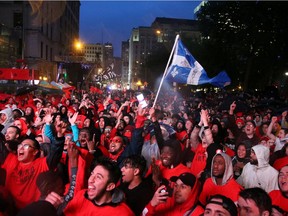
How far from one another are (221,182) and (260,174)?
95 cm

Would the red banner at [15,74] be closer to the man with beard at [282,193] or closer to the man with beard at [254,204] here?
the man with beard at [282,193]

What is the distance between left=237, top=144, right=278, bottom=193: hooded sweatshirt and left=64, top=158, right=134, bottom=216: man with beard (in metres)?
2.55

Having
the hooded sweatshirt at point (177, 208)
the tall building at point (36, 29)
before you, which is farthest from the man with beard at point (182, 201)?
the tall building at point (36, 29)

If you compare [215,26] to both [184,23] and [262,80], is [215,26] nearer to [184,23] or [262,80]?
[262,80]

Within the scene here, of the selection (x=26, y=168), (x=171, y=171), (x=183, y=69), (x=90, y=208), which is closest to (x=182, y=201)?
(x=90, y=208)

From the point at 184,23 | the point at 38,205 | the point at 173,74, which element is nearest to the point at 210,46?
the point at 173,74

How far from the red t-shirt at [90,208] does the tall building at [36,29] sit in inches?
1402

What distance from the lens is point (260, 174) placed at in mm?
5223

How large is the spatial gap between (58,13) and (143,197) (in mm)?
56955

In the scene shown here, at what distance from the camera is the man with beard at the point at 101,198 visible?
11.0ft

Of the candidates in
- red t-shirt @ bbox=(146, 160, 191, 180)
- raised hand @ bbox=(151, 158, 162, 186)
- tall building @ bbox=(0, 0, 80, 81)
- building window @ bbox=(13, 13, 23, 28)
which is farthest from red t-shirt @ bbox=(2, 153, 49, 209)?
building window @ bbox=(13, 13, 23, 28)

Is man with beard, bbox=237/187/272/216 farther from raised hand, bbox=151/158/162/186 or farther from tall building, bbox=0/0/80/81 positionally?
tall building, bbox=0/0/80/81

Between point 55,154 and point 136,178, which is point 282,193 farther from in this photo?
point 55,154

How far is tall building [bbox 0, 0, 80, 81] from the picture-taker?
4344cm
